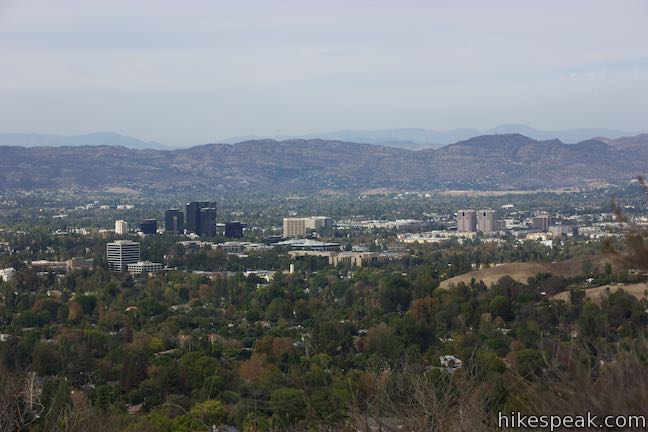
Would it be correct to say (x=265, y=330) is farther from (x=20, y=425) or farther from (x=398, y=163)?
(x=398, y=163)

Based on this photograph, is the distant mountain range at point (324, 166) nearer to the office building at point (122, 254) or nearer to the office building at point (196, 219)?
the office building at point (196, 219)

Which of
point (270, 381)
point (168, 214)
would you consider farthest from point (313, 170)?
point (270, 381)

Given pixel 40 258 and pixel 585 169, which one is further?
pixel 585 169

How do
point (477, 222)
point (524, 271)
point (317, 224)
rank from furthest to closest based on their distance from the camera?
point (477, 222) → point (317, 224) → point (524, 271)

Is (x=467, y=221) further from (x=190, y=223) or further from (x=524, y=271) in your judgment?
(x=524, y=271)

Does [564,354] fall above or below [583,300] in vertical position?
above

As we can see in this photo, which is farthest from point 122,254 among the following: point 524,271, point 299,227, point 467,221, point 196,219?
point 467,221

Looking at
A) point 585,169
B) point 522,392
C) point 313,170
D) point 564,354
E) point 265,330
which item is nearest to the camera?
point 564,354
